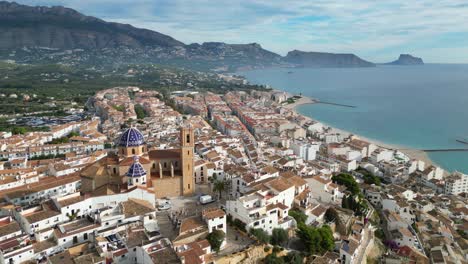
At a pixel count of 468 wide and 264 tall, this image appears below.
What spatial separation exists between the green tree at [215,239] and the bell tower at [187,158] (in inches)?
275

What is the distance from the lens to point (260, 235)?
66.5 feet

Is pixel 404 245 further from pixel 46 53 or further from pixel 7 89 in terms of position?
pixel 46 53

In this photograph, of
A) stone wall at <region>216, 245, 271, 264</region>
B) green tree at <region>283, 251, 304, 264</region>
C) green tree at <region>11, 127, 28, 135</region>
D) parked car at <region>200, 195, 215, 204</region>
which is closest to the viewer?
stone wall at <region>216, 245, 271, 264</region>

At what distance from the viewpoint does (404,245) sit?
26328 millimetres

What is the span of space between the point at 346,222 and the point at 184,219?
11.8 metres

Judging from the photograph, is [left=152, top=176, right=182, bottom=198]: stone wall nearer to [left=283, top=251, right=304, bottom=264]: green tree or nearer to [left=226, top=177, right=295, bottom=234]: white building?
[left=226, top=177, right=295, bottom=234]: white building

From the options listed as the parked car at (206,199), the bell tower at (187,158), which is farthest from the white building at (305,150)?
the parked car at (206,199)

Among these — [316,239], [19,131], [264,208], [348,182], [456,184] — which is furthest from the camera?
[19,131]

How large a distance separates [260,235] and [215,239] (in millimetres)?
2875

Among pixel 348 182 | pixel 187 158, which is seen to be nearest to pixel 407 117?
pixel 348 182

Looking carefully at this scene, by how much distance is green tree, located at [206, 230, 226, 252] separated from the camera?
61.5 ft

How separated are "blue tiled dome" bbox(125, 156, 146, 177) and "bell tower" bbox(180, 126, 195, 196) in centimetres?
309

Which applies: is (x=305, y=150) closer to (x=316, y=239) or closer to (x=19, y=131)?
(x=316, y=239)

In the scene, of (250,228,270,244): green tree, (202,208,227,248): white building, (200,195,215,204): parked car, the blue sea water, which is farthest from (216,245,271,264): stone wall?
the blue sea water
